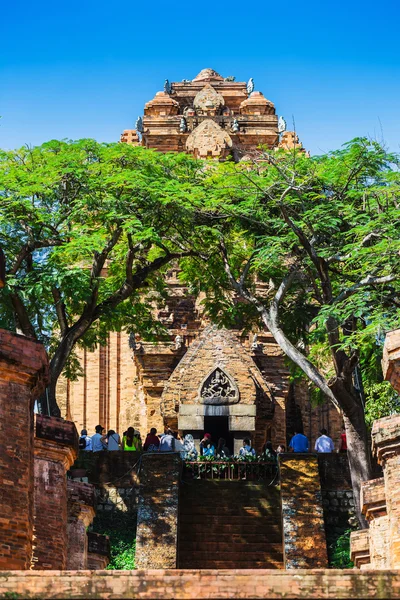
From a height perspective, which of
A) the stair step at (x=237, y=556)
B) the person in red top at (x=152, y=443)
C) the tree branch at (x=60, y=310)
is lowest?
the stair step at (x=237, y=556)

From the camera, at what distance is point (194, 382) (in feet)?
103

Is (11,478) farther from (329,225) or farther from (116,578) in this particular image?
(329,225)

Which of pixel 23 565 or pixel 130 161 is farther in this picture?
pixel 130 161

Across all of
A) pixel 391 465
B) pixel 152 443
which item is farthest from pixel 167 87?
pixel 391 465

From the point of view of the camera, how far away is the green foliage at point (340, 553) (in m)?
22.7

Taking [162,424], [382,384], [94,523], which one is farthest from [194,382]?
[94,523]

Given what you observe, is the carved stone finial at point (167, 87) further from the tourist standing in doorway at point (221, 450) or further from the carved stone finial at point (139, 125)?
the tourist standing in doorway at point (221, 450)

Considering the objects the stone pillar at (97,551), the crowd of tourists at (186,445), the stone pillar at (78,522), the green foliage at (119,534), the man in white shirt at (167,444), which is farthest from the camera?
the man in white shirt at (167,444)

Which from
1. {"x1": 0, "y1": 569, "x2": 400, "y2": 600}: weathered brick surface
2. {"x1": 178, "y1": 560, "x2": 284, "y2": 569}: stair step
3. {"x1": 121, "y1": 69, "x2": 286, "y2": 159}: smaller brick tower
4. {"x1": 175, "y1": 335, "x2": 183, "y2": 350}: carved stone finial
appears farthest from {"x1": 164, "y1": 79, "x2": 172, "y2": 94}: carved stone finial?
{"x1": 0, "y1": 569, "x2": 400, "y2": 600}: weathered brick surface

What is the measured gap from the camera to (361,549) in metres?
18.7

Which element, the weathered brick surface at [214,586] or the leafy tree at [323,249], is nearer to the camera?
the weathered brick surface at [214,586]

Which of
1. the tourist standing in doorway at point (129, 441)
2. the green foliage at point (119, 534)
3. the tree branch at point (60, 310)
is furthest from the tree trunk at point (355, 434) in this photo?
the tourist standing in doorway at point (129, 441)

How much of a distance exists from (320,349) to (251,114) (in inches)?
750

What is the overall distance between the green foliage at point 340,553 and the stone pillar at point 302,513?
0.90ft
